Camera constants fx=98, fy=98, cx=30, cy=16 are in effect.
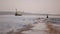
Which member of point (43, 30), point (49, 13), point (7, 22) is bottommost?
point (43, 30)

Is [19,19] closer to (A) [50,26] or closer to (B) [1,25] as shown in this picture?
(B) [1,25]

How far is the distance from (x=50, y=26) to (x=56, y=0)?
0.44m

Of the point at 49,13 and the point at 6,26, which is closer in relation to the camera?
the point at 6,26

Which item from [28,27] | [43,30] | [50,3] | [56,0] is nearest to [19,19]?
[28,27]

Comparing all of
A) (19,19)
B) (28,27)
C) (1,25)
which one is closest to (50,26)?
(28,27)

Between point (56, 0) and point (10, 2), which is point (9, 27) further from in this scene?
point (56, 0)

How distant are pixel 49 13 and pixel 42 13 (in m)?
0.11

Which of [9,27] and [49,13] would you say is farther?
[49,13]

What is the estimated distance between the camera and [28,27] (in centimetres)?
151

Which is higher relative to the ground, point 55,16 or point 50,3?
point 50,3

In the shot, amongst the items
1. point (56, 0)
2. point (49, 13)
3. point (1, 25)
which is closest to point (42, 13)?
point (49, 13)

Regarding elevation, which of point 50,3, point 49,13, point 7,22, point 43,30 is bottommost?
point 43,30

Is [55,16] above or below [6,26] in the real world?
above

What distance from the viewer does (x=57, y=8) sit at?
5.26ft
